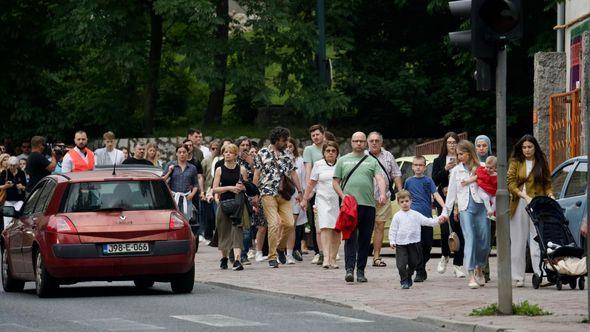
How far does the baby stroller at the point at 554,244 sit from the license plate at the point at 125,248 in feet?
14.1

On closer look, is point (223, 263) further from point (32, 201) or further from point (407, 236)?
point (407, 236)

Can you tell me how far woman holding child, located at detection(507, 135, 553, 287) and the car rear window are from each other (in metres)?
3.94

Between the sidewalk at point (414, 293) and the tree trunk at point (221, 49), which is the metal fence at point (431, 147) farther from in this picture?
the sidewalk at point (414, 293)

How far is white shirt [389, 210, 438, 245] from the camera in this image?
19.8 m

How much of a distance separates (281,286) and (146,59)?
24.8 meters

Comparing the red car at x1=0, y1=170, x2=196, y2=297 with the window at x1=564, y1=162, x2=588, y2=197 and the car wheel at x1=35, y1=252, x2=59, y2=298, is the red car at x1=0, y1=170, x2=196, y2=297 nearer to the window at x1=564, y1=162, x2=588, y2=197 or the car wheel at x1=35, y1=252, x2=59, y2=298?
the car wheel at x1=35, y1=252, x2=59, y2=298

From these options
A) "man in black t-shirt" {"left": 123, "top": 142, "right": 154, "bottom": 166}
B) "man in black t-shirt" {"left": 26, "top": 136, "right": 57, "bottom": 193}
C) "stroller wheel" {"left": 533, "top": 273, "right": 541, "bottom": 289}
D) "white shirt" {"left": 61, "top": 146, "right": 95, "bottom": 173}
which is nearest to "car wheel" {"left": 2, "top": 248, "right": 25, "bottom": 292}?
"white shirt" {"left": 61, "top": 146, "right": 95, "bottom": 173}

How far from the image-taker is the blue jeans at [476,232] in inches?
778

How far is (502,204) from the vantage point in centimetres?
1541

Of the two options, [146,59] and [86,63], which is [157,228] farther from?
[86,63]

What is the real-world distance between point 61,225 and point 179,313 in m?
2.68

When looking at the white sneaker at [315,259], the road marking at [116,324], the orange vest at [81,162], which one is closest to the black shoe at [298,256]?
the white sneaker at [315,259]

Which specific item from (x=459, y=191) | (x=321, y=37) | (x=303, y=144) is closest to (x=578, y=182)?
(x=459, y=191)

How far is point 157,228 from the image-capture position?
62.0 ft
